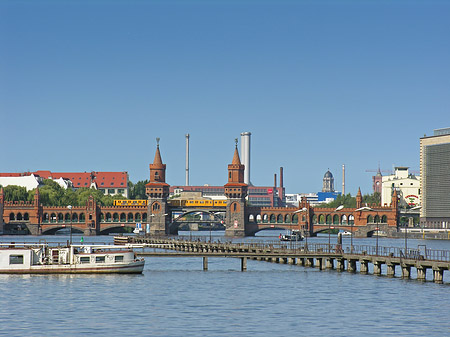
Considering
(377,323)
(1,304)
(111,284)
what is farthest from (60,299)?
(377,323)

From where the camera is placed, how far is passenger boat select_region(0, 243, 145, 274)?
97.2 metres

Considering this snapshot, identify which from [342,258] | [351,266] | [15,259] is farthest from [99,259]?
[351,266]

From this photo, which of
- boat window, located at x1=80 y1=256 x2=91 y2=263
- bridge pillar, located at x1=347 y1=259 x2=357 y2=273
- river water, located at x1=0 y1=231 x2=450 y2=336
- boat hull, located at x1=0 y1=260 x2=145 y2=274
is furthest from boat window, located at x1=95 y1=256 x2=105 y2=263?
bridge pillar, located at x1=347 y1=259 x2=357 y2=273

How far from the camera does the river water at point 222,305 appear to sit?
65.7 metres

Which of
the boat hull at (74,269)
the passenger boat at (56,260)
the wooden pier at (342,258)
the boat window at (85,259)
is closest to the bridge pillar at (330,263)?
the wooden pier at (342,258)

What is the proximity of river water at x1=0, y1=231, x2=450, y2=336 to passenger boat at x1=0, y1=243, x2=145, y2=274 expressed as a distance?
1000 millimetres

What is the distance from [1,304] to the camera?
75.9m

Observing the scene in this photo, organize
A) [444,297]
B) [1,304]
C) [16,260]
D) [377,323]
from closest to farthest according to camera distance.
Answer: [377,323]
[1,304]
[444,297]
[16,260]

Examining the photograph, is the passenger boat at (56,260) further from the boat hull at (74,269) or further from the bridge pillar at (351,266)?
the bridge pillar at (351,266)

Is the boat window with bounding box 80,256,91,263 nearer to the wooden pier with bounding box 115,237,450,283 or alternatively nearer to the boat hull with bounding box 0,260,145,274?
the boat hull with bounding box 0,260,145,274

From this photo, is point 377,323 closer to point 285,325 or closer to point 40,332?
point 285,325

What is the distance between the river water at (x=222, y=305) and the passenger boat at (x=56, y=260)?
1.00 metres

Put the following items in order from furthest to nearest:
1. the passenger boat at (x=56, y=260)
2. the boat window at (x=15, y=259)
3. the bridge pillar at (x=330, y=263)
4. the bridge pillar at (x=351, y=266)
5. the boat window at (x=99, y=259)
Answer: the bridge pillar at (x=330, y=263)
the bridge pillar at (x=351, y=266)
the boat window at (x=99, y=259)
the boat window at (x=15, y=259)
the passenger boat at (x=56, y=260)

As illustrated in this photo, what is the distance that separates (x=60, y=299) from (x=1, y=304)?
5640 millimetres
